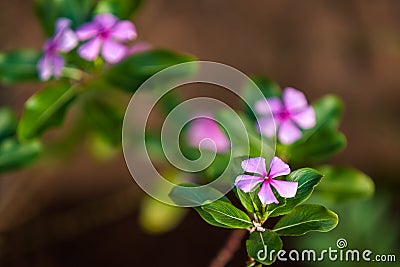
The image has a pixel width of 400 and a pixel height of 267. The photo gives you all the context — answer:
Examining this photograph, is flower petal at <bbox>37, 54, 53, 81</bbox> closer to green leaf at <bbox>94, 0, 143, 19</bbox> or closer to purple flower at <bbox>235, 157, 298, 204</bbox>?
green leaf at <bbox>94, 0, 143, 19</bbox>

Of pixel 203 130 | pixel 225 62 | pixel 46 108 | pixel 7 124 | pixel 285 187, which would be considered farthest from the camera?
pixel 225 62

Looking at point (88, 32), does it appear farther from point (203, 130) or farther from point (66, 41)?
point (203, 130)

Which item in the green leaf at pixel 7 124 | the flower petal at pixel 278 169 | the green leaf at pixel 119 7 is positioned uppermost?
the flower petal at pixel 278 169

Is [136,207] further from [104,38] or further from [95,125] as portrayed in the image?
[104,38]

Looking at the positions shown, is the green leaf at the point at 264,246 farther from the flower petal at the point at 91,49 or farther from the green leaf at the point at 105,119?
the green leaf at the point at 105,119

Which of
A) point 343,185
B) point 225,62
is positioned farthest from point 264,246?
point 225,62

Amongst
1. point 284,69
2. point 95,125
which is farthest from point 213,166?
point 284,69

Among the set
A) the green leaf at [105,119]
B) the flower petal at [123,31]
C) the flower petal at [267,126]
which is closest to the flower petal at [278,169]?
the flower petal at [267,126]
